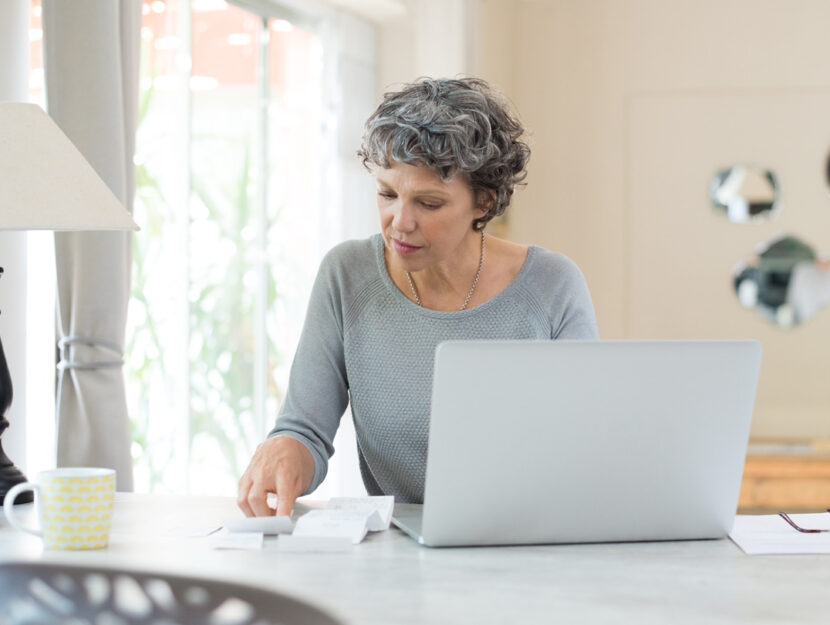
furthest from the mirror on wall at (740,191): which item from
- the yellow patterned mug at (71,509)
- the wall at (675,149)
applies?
the yellow patterned mug at (71,509)

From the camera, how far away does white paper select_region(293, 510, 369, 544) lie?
1242mm

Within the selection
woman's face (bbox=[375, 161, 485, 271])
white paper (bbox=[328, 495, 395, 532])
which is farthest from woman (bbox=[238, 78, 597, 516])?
white paper (bbox=[328, 495, 395, 532])

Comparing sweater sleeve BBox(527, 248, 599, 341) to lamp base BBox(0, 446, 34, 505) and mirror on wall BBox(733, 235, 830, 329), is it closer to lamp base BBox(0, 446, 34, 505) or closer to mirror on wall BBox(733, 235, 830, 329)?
lamp base BBox(0, 446, 34, 505)

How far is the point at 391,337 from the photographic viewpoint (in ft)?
6.00

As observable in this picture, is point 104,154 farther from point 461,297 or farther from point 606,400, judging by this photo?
point 606,400

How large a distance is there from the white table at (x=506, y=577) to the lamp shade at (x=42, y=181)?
1.28 feet

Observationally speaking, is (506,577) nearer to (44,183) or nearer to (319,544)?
(319,544)

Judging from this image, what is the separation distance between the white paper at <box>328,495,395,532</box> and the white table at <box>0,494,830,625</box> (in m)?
0.02

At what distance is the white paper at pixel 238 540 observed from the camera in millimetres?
1217

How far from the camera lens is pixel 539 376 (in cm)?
117

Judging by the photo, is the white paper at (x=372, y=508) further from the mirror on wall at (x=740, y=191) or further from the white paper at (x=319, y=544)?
the mirror on wall at (x=740, y=191)

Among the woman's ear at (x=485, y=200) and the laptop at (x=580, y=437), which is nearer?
the laptop at (x=580, y=437)

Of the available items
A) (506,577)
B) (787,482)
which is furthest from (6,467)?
(787,482)

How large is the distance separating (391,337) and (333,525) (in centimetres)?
59
